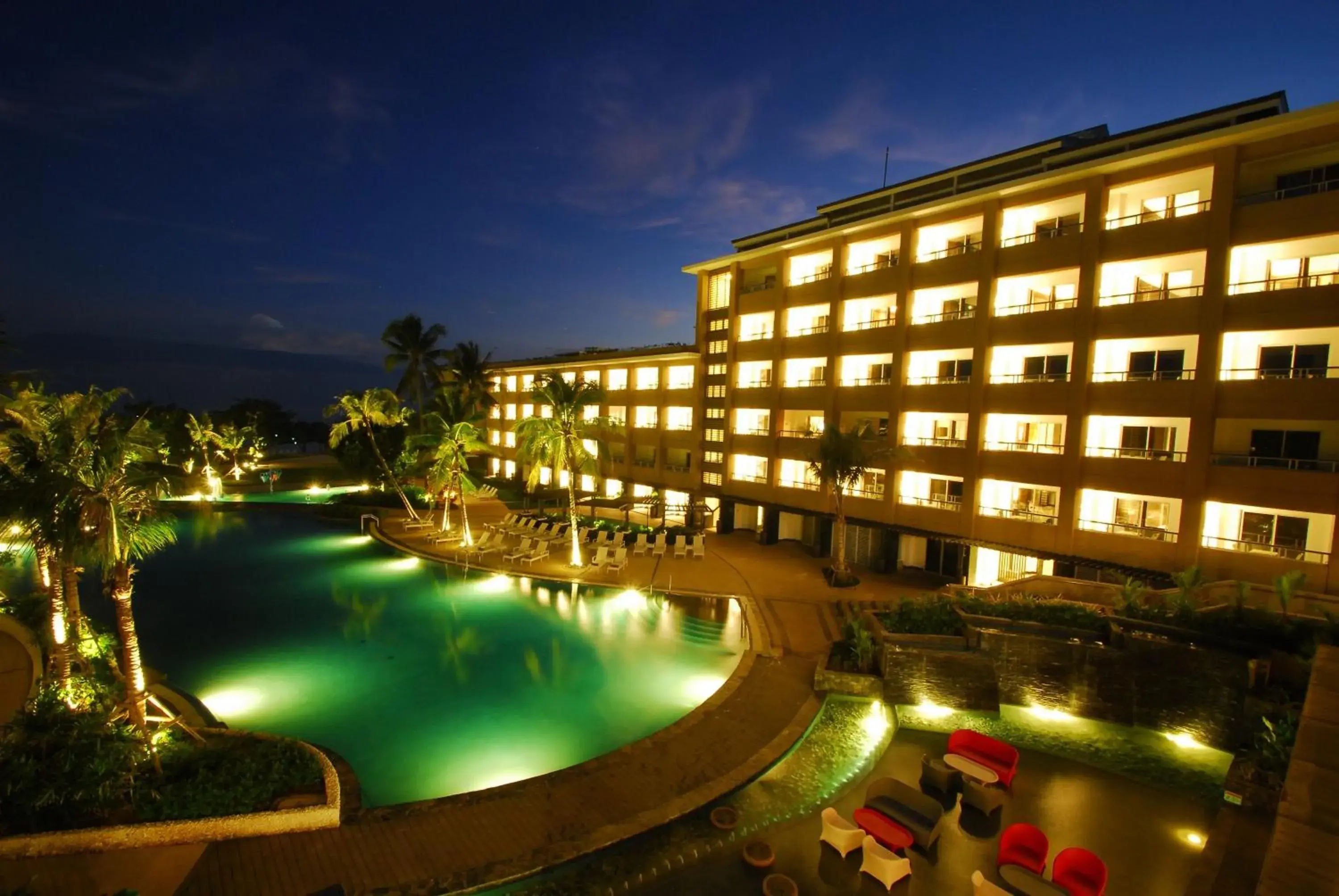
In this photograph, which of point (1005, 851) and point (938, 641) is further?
point (938, 641)

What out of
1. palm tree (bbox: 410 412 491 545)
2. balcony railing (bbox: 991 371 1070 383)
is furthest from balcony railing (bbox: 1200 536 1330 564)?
palm tree (bbox: 410 412 491 545)

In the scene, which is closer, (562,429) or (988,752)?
(988,752)

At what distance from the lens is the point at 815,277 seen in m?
29.7

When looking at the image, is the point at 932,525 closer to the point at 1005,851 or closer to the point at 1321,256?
the point at 1321,256

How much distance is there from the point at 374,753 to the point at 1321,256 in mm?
28233

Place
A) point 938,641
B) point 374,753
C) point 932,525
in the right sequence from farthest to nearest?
point 932,525, point 938,641, point 374,753

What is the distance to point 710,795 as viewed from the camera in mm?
10359

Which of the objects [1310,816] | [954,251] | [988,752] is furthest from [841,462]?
[1310,816]

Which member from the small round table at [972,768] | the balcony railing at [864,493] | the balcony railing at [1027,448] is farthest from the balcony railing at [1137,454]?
the small round table at [972,768]

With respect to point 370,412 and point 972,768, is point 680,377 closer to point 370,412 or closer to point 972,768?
point 370,412

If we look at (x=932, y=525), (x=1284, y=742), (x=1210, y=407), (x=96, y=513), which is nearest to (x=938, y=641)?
(x=1284, y=742)

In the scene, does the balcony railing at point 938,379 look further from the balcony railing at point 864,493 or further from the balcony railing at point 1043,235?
the balcony railing at point 1043,235

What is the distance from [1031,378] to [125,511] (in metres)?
26.0

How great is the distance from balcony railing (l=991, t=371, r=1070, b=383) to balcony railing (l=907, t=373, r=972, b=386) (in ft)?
3.40
